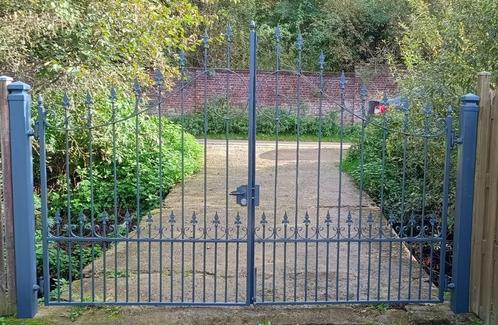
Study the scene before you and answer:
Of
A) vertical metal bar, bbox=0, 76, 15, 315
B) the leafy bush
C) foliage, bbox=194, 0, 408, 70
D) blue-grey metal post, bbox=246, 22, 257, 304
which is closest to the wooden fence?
blue-grey metal post, bbox=246, 22, 257, 304

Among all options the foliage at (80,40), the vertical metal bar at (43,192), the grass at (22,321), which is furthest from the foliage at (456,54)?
the grass at (22,321)

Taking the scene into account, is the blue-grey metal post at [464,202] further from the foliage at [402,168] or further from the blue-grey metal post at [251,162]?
the blue-grey metal post at [251,162]

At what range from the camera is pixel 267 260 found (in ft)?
20.5

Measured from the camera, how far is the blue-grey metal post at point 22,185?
4426 mm

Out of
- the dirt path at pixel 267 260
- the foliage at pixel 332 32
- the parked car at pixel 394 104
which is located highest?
the foliage at pixel 332 32

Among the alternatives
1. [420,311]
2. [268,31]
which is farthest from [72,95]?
[268,31]

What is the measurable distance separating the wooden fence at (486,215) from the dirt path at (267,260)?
1.58 feet

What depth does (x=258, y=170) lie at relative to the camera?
1262 cm

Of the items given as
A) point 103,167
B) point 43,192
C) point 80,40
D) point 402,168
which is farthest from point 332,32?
point 43,192

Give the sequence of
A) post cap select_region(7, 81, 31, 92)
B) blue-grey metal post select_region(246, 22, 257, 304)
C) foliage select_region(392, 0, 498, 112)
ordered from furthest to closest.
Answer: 1. foliage select_region(392, 0, 498, 112)
2. blue-grey metal post select_region(246, 22, 257, 304)
3. post cap select_region(7, 81, 31, 92)

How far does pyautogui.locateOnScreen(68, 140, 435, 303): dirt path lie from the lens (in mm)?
4855

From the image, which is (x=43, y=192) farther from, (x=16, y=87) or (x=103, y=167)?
(x=103, y=167)

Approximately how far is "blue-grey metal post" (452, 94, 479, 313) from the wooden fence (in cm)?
4

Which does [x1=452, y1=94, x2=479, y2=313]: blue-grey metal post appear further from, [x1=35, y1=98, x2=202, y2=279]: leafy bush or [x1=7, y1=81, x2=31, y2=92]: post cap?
[x1=35, y1=98, x2=202, y2=279]: leafy bush
